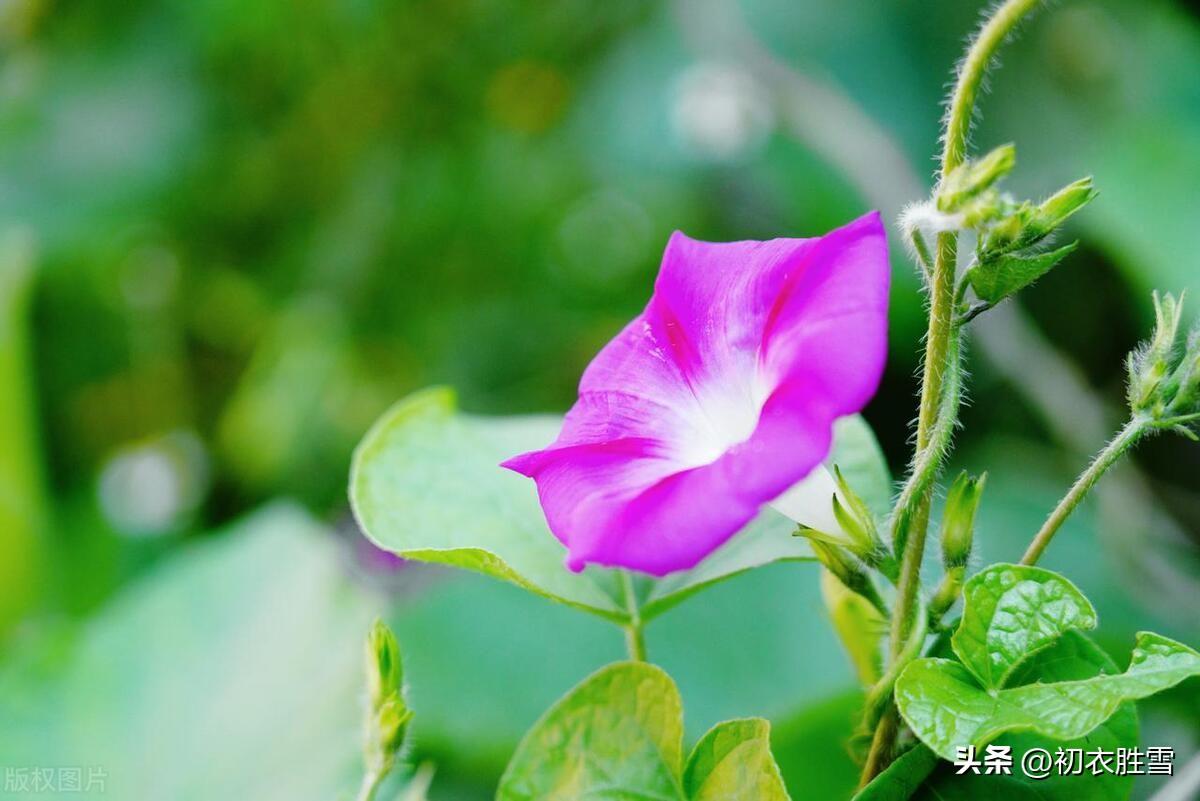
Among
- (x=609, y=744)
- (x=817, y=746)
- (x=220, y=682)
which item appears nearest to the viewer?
(x=609, y=744)

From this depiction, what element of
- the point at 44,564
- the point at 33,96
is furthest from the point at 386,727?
the point at 33,96

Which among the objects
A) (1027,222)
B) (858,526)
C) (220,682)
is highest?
(1027,222)

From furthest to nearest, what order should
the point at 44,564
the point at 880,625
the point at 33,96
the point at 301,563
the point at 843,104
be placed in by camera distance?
1. the point at 33,96
2. the point at 843,104
3. the point at 44,564
4. the point at 301,563
5. the point at 880,625

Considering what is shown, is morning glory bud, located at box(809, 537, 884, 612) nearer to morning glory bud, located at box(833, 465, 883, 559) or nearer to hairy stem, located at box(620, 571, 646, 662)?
morning glory bud, located at box(833, 465, 883, 559)

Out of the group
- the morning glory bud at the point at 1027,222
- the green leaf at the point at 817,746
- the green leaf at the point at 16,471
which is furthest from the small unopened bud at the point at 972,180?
the green leaf at the point at 16,471

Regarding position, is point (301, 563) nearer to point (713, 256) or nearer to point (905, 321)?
point (713, 256)

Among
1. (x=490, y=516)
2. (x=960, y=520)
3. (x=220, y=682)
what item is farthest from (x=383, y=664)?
(x=220, y=682)

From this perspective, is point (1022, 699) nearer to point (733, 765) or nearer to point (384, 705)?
point (733, 765)
